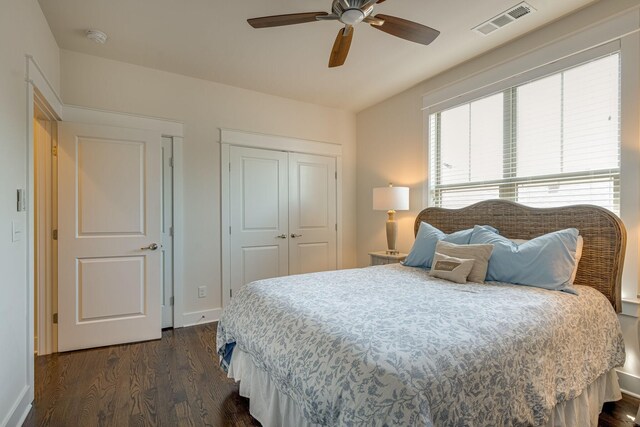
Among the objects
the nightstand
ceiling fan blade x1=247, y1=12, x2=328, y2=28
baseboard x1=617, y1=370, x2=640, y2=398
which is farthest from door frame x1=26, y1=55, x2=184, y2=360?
baseboard x1=617, y1=370, x2=640, y2=398

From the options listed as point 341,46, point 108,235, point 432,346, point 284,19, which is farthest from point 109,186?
point 432,346

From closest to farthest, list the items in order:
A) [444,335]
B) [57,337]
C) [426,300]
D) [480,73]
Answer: [444,335] < [426,300] < [57,337] < [480,73]

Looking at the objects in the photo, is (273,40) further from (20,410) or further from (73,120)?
(20,410)

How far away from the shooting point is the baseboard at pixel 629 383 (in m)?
2.10

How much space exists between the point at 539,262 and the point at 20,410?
3.22m

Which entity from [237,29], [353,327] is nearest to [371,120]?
[237,29]

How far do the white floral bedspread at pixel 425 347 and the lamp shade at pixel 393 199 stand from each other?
1462 mm

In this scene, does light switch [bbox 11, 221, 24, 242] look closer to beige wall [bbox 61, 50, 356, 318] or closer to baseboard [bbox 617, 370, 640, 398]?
beige wall [bbox 61, 50, 356, 318]

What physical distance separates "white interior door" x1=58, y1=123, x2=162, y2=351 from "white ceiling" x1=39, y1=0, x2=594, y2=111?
0.76 m

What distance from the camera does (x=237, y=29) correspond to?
2568mm

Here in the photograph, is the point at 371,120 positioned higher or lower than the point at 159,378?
higher

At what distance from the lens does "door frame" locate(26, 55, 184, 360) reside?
204cm

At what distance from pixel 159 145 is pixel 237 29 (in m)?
1.32

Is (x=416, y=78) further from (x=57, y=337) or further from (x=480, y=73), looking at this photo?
(x=57, y=337)
